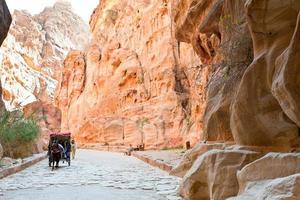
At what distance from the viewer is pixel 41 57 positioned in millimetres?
87750

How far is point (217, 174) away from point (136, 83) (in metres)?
40.6

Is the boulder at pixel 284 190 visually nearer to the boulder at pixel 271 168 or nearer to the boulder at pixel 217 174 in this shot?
the boulder at pixel 271 168

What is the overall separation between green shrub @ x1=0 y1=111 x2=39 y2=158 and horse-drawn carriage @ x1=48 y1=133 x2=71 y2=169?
5.43 feet

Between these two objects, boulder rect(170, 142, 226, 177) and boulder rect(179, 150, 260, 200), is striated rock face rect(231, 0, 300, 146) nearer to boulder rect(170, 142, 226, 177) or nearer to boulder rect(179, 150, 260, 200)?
boulder rect(179, 150, 260, 200)

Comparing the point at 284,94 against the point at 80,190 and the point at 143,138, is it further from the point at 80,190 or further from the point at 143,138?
the point at 143,138

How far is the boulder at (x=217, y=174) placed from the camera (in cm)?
545

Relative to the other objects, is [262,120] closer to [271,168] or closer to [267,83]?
[267,83]

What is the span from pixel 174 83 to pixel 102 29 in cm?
2276

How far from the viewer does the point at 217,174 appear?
5.65 m

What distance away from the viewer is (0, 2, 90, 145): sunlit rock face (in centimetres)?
7038

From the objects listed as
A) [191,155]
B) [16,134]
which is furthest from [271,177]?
[16,134]

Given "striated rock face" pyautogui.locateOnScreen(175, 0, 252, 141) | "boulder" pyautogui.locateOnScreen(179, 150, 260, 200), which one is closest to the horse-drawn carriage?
"striated rock face" pyautogui.locateOnScreen(175, 0, 252, 141)

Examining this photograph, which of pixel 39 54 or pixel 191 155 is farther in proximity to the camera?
pixel 39 54

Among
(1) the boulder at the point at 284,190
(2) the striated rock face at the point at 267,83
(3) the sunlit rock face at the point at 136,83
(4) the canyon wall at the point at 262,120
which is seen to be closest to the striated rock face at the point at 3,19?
(4) the canyon wall at the point at 262,120
